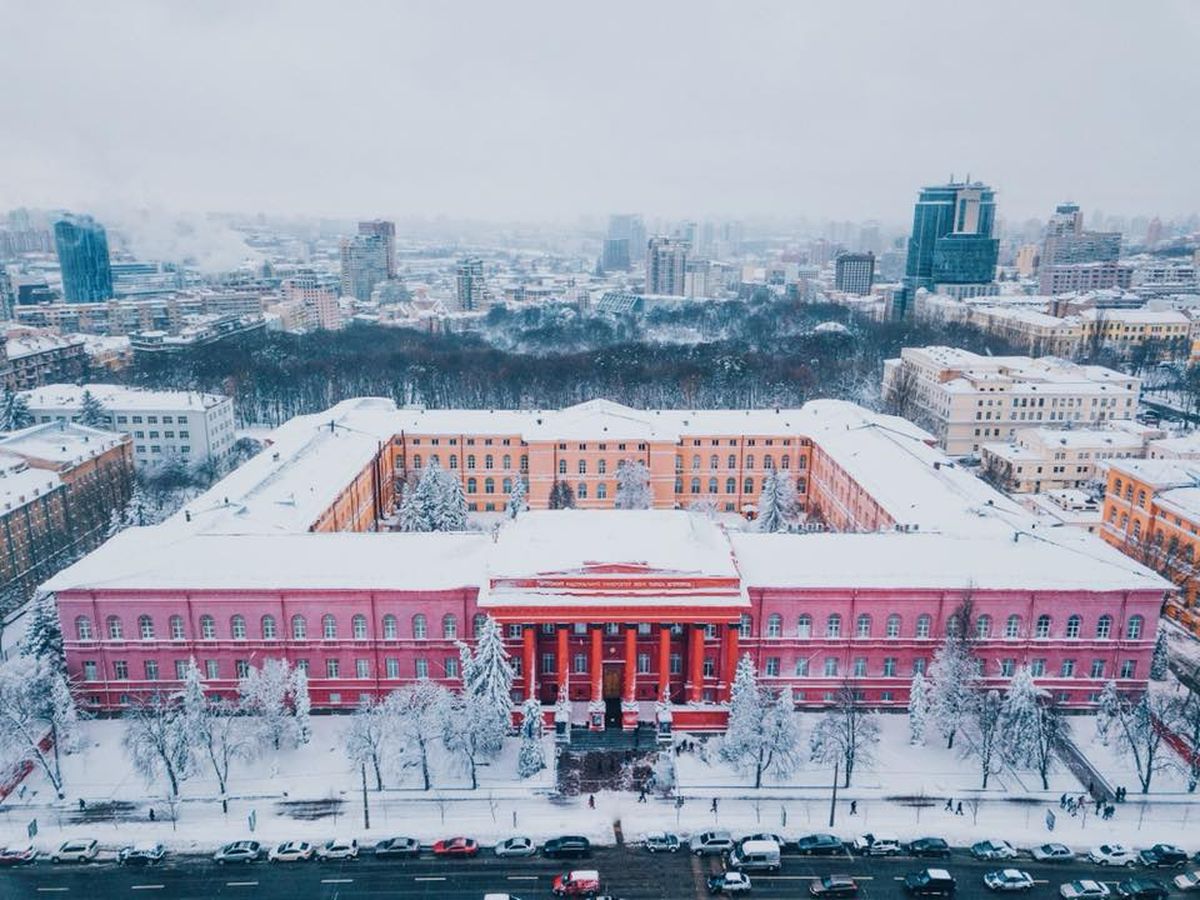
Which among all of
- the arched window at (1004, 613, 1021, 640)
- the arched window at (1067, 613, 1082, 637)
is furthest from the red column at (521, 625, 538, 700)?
the arched window at (1067, 613, 1082, 637)

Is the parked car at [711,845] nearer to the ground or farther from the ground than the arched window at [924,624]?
nearer to the ground

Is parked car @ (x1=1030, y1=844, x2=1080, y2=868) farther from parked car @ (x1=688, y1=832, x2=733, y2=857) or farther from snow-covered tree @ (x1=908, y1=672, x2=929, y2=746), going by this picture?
parked car @ (x1=688, y1=832, x2=733, y2=857)

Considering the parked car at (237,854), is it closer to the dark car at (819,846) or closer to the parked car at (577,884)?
the parked car at (577,884)

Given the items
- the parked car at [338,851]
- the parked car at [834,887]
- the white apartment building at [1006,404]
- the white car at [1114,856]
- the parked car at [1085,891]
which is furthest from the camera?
the white apartment building at [1006,404]

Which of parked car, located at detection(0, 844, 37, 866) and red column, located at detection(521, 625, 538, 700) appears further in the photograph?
red column, located at detection(521, 625, 538, 700)

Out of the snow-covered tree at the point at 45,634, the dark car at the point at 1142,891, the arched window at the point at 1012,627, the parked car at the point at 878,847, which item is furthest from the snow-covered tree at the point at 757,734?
the snow-covered tree at the point at 45,634

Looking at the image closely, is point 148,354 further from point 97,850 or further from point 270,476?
point 97,850

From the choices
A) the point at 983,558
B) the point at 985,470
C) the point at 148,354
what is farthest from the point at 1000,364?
the point at 148,354
